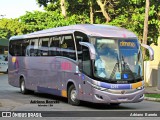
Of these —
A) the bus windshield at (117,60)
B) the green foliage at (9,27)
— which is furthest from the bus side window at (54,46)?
the green foliage at (9,27)

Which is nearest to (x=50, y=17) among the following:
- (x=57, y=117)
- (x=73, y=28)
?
(x=73, y=28)

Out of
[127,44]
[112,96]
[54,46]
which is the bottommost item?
[112,96]

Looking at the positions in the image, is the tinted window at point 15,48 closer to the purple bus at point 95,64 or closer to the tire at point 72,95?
the purple bus at point 95,64

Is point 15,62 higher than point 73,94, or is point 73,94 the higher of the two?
point 15,62

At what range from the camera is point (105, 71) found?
15336 mm

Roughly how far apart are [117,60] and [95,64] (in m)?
0.86

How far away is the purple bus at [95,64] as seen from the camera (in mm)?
15281

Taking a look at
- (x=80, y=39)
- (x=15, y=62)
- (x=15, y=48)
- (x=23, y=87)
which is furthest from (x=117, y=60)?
(x=15, y=48)

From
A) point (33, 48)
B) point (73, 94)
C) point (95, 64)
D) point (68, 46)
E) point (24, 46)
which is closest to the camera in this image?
point (95, 64)

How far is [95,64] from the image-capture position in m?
15.3

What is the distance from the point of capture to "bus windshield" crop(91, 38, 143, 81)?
604 inches

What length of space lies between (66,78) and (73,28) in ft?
6.92

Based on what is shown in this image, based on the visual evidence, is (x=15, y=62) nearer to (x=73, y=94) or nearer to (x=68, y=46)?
(x=68, y=46)

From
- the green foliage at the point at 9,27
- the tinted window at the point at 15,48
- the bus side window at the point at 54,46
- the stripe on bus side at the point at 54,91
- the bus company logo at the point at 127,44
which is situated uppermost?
the bus company logo at the point at 127,44
